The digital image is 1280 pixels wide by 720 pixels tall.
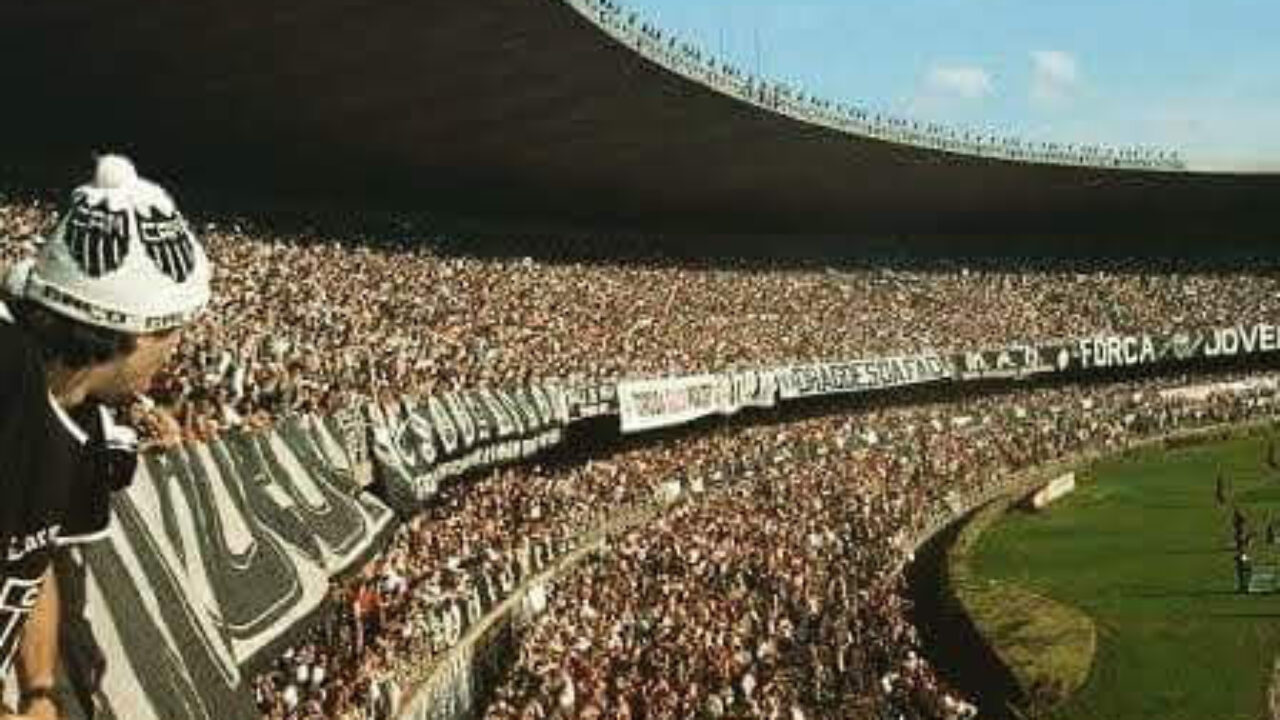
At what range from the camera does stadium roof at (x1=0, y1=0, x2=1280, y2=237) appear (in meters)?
34.0

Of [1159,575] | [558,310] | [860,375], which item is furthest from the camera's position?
[860,375]

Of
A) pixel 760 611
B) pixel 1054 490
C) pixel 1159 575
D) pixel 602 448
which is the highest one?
pixel 760 611

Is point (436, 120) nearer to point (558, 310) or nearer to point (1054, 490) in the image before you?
point (558, 310)

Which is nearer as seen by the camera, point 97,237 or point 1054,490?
point 97,237

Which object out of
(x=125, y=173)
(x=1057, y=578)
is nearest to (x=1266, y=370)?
(x=1057, y=578)

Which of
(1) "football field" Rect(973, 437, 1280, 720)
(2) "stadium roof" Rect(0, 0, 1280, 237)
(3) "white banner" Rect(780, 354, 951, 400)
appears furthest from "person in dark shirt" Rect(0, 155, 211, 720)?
(3) "white banner" Rect(780, 354, 951, 400)

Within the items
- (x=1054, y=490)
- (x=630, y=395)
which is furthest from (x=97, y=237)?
(x=1054, y=490)

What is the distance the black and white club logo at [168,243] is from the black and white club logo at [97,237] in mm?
34

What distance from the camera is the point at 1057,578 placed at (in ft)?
110

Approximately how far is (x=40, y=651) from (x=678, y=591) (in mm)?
19352

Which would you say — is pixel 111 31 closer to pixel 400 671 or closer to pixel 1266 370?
pixel 400 671

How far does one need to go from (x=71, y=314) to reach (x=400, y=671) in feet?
52.1

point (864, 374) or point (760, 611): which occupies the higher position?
point (760, 611)

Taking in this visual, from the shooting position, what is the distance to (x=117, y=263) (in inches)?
121
